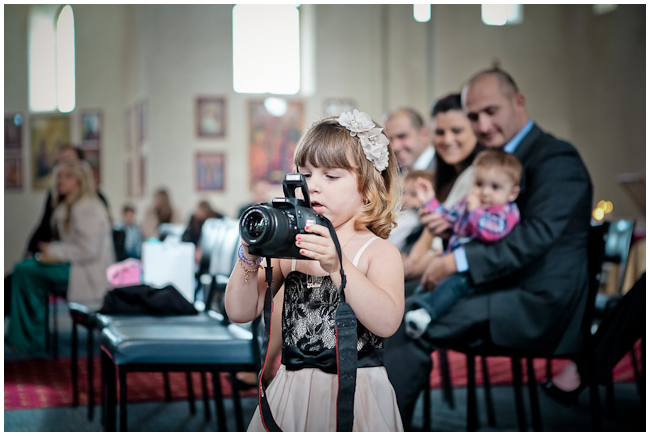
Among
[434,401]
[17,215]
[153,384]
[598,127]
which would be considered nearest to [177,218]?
[17,215]

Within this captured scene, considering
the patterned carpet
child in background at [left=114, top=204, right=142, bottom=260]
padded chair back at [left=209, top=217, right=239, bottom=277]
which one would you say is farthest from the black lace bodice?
child in background at [left=114, top=204, right=142, bottom=260]

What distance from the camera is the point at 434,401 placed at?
3.96 meters

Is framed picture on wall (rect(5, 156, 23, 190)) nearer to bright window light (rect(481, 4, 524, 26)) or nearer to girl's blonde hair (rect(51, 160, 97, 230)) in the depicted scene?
bright window light (rect(481, 4, 524, 26))

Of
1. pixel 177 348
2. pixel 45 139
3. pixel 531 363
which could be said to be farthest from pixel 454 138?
pixel 45 139

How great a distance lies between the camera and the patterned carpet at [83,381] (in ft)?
13.0

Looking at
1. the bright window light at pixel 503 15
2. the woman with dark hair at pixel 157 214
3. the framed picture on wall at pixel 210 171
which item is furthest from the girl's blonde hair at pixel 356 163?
the framed picture on wall at pixel 210 171

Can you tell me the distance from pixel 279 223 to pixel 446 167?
7.87 feet

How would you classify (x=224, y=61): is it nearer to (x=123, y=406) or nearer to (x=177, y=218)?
(x=177, y=218)

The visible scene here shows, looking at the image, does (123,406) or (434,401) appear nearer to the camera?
(123,406)

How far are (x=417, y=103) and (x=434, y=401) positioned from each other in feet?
26.8

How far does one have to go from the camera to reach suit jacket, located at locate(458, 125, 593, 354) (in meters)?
2.73

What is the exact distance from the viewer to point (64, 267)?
195 inches

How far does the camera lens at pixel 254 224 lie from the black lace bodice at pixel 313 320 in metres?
0.27

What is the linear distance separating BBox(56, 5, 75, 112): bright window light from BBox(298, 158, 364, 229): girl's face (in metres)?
13.4
